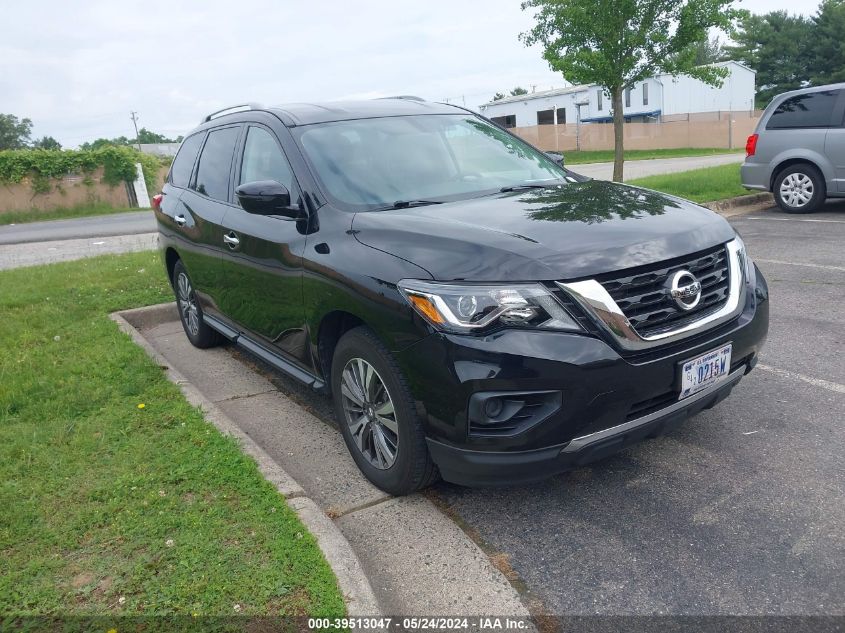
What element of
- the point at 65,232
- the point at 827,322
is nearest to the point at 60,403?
the point at 827,322

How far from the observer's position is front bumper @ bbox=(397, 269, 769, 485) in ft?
8.98

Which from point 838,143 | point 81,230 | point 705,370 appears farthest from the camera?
point 81,230

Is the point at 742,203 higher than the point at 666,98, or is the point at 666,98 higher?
the point at 666,98

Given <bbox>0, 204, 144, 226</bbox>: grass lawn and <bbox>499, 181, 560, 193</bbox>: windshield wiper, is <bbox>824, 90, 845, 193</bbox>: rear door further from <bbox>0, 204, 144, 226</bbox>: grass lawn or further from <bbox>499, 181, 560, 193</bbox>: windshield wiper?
<bbox>0, 204, 144, 226</bbox>: grass lawn

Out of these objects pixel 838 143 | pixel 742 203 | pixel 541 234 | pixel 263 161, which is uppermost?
pixel 263 161

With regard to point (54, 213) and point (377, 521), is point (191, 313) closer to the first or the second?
point (377, 521)

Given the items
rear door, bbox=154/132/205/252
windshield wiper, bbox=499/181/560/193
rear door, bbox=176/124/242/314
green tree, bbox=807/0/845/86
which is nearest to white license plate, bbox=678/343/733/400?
windshield wiper, bbox=499/181/560/193

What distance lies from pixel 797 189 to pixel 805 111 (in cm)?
112

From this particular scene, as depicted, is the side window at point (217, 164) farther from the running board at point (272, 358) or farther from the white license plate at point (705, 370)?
the white license plate at point (705, 370)

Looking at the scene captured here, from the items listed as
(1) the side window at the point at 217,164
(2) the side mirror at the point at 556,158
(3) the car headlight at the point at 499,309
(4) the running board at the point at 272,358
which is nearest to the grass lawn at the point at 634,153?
(2) the side mirror at the point at 556,158

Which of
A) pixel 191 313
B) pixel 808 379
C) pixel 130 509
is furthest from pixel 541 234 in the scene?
pixel 191 313

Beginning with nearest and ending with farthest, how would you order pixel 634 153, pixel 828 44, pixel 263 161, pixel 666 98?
pixel 263 161 < pixel 634 153 < pixel 828 44 < pixel 666 98

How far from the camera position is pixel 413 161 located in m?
4.13

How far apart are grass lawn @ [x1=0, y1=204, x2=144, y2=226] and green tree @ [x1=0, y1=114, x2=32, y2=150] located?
67184mm
